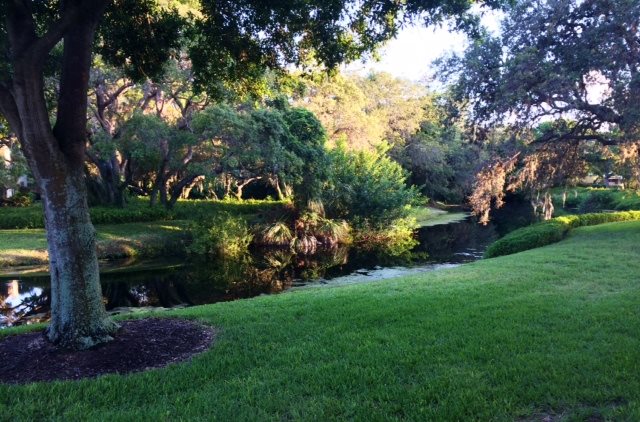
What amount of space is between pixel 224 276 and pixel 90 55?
1219cm

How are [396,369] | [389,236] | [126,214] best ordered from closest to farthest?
1. [396,369]
2. [126,214]
3. [389,236]

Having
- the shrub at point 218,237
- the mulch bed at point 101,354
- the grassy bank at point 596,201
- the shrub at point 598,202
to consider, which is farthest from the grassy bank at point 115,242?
the shrub at point 598,202

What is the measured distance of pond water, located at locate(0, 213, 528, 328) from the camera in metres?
13.3

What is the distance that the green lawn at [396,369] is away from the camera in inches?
158

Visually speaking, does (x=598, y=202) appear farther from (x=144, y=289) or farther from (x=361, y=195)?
(x=144, y=289)

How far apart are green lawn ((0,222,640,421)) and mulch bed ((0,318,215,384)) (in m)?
0.33

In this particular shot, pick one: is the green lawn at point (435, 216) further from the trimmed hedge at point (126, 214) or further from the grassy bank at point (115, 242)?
the grassy bank at point (115, 242)

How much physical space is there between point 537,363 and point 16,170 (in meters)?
25.8

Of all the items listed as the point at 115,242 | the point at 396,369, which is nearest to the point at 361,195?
the point at 115,242

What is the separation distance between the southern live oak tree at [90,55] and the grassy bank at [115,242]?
1119cm

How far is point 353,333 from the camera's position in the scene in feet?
20.4

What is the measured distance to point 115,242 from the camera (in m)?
20.2

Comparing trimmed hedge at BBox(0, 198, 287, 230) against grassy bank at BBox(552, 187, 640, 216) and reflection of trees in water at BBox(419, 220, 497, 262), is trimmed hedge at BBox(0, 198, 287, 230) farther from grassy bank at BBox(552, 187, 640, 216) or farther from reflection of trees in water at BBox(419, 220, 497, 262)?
grassy bank at BBox(552, 187, 640, 216)

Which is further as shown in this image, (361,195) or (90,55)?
(361,195)
